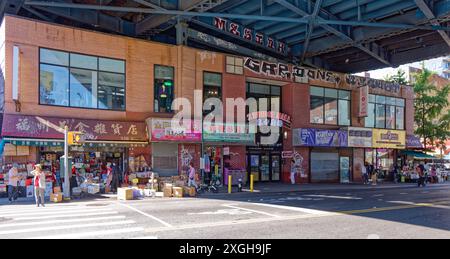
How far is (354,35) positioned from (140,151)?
1760cm

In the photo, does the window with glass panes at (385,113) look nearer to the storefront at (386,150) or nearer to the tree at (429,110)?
the storefront at (386,150)

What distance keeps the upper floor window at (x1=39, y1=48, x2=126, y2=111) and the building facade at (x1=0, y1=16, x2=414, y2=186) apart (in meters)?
0.05

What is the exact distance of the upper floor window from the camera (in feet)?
66.7

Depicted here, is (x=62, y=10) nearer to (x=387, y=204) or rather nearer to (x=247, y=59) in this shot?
(x=247, y=59)

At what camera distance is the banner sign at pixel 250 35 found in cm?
2708

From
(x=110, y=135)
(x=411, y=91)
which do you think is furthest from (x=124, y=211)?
(x=411, y=91)

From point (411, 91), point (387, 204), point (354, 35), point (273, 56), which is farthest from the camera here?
point (411, 91)

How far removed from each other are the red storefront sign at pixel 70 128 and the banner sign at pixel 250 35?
9439 millimetres

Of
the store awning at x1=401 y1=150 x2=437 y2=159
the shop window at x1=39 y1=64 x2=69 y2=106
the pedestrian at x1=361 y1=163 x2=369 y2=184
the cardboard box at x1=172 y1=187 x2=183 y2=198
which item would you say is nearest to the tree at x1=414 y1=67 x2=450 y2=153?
the store awning at x1=401 y1=150 x2=437 y2=159

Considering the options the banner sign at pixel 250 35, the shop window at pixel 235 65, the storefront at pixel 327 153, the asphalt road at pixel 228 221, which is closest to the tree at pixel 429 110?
the storefront at pixel 327 153

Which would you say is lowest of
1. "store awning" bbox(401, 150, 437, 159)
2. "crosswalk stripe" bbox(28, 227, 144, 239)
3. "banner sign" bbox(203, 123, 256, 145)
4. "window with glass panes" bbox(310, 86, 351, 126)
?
"crosswalk stripe" bbox(28, 227, 144, 239)

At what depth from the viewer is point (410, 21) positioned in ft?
82.3

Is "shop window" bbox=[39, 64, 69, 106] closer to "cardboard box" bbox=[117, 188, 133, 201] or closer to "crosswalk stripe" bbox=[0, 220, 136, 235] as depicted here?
"cardboard box" bbox=[117, 188, 133, 201]

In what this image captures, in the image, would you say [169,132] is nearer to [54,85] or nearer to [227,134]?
[227,134]
